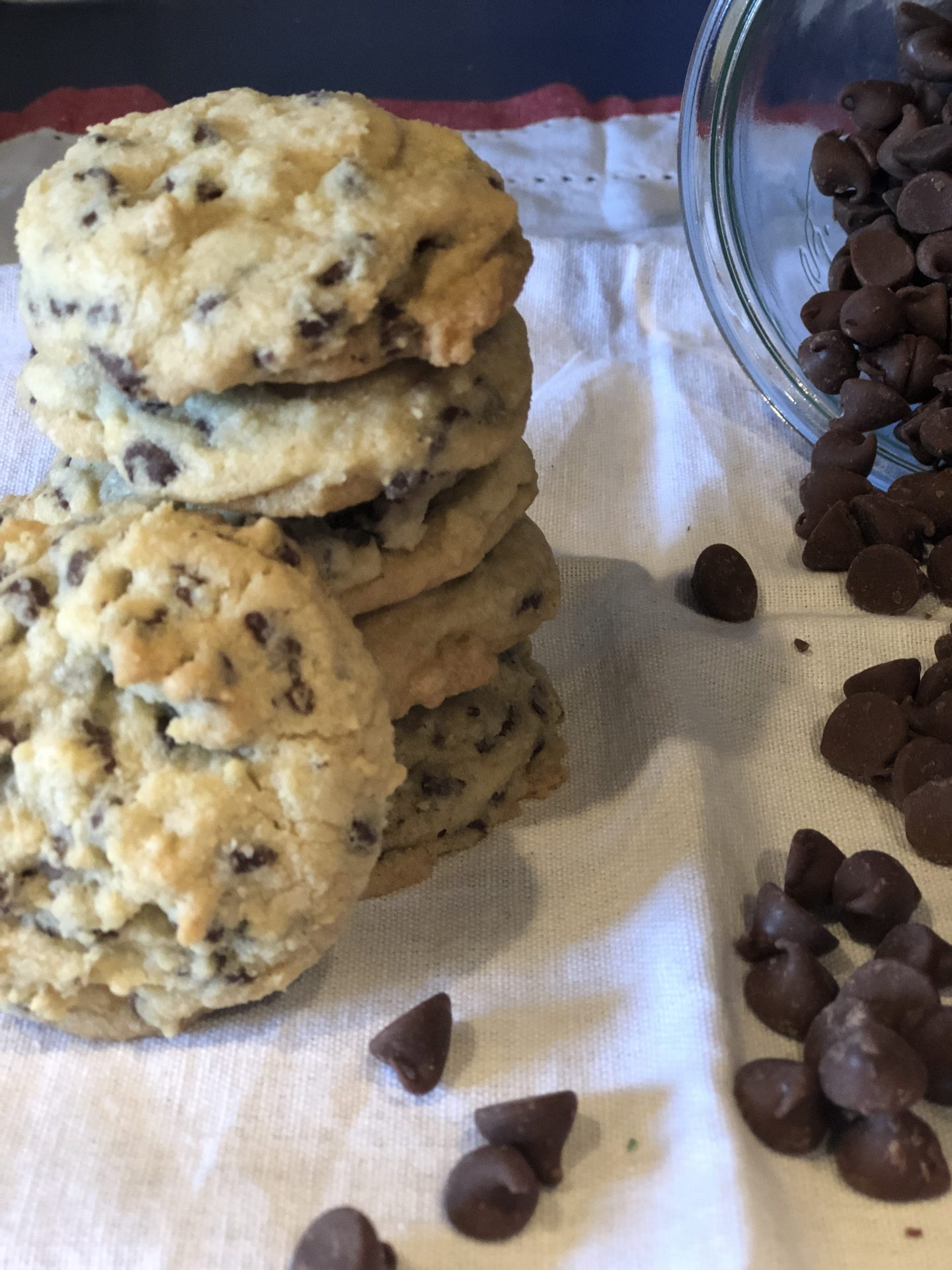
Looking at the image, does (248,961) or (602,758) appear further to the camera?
(602,758)

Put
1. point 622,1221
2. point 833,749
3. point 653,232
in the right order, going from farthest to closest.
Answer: point 653,232 < point 833,749 < point 622,1221

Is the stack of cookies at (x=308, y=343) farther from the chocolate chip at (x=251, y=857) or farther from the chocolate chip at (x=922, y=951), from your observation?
the chocolate chip at (x=922, y=951)

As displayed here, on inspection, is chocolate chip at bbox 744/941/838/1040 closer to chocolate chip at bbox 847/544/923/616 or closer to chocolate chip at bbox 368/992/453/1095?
chocolate chip at bbox 368/992/453/1095

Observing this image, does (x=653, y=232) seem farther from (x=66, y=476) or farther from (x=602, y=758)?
(x=66, y=476)

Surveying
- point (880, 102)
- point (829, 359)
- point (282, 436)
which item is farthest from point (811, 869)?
point (880, 102)

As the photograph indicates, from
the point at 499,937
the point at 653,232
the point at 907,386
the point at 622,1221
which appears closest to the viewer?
the point at 622,1221

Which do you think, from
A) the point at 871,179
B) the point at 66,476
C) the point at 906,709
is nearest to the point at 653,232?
the point at 871,179

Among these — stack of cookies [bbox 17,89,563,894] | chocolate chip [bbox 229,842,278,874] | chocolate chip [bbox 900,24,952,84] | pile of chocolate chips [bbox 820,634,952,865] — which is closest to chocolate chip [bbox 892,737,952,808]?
pile of chocolate chips [bbox 820,634,952,865]

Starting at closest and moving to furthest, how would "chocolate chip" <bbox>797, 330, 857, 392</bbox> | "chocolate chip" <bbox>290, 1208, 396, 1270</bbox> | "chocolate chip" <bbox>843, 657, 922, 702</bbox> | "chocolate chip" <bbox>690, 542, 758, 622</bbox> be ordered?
"chocolate chip" <bbox>290, 1208, 396, 1270</bbox> < "chocolate chip" <bbox>843, 657, 922, 702</bbox> < "chocolate chip" <bbox>690, 542, 758, 622</bbox> < "chocolate chip" <bbox>797, 330, 857, 392</bbox>
